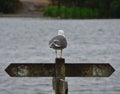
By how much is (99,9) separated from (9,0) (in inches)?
911

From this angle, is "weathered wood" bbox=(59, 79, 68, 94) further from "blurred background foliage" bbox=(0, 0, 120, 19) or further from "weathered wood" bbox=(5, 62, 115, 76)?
"blurred background foliage" bbox=(0, 0, 120, 19)

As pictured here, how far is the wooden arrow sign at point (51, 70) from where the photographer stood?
15609 millimetres

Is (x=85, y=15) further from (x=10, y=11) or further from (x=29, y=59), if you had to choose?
(x=29, y=59)

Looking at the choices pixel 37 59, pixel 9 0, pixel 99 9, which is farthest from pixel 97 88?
pixel 9 0

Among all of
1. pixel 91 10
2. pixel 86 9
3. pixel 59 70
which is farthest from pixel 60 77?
pixel 91 10

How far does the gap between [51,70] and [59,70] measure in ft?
0.86

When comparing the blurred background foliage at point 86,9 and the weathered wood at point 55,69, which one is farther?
the blurred background foliage at point 86,9

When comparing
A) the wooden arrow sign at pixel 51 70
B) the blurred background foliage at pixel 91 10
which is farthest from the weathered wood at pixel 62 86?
the blurred background foliage at pixel 91 10

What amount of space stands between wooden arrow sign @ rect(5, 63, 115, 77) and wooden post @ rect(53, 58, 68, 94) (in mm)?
130

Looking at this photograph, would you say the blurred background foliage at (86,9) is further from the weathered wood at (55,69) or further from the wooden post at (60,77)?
the wooden post at (60,77)

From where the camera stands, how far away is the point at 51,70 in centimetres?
1573

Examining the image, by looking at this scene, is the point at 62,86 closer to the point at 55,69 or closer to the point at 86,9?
the point at 55,69

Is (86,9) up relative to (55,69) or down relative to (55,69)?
down

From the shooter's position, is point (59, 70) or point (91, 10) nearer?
point (59, 70)
